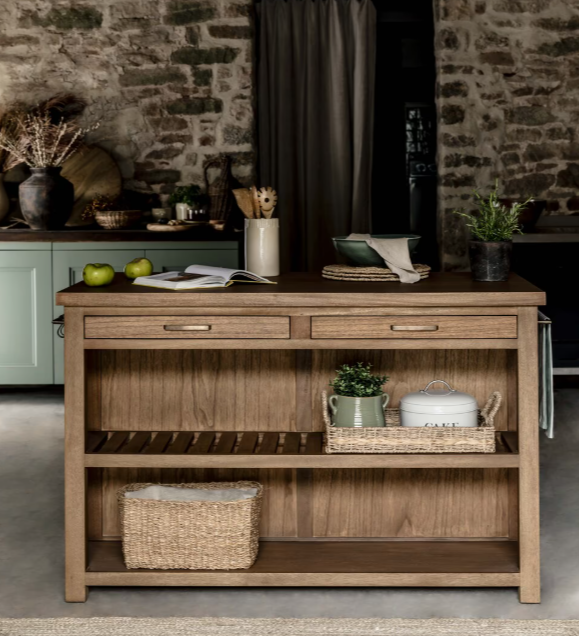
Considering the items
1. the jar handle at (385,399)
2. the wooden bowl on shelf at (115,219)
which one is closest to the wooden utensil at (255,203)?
the jar handle at (385,399)

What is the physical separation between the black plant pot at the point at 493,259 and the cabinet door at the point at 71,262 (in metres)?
2.90

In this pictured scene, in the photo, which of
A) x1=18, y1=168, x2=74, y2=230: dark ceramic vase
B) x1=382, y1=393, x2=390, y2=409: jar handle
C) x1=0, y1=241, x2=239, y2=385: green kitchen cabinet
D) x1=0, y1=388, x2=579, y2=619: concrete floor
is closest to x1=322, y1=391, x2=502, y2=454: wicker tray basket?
x1=382, y1=393, x2=390, y2=409: jar handle

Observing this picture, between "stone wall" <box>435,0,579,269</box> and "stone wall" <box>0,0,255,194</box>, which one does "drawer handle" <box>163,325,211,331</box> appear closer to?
"stone wall" <box>0,0,255,194</box>

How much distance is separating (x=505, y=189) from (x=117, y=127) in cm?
264

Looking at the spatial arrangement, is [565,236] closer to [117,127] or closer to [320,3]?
[320,3]

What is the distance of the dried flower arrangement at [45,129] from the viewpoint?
5.61 metres

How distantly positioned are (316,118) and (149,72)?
128 cm

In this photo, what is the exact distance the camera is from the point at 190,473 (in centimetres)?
297

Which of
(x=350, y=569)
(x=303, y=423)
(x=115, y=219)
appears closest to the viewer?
(x=350, y=569)

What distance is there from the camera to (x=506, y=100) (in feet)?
19.4

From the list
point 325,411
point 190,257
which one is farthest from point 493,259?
point 190,257

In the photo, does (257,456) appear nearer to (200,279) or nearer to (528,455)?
(200,279)

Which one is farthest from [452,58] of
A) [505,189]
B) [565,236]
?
[565,236]

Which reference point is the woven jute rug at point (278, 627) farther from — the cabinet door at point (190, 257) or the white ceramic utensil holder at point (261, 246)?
the cabinet door at point (190, 257)
